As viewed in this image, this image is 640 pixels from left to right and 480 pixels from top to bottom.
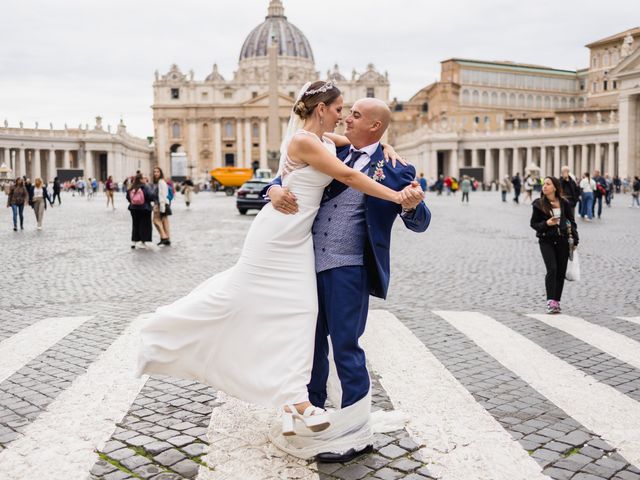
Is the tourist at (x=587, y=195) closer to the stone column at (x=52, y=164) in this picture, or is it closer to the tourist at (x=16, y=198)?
the tourist at (x=16, y=198)

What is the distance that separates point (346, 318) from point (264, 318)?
0.38 metres

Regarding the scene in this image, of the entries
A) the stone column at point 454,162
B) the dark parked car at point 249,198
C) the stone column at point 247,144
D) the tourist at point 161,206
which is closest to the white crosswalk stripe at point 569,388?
the tourist at point 161,206

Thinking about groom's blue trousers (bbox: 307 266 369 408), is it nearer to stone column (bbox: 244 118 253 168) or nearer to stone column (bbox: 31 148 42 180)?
stone column (bbox: 31 148 42 180)

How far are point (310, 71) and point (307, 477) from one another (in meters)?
113

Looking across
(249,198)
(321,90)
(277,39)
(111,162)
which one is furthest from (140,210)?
(277,39)

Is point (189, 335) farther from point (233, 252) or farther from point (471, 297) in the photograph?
point (233, 252)

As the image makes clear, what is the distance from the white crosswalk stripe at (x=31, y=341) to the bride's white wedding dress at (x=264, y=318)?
2052mm

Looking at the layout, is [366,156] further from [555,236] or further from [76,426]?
[555,236]

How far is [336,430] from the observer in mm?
3445

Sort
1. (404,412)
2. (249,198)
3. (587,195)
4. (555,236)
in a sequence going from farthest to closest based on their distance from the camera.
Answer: (249,198), (587,195), (555,236), (404,412)

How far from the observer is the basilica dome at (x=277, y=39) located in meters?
112

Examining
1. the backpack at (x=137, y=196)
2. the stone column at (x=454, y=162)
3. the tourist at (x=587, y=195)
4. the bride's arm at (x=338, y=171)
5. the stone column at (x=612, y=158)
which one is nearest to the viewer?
the bride's arm at (x=338, y=171)

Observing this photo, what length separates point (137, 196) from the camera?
13.6m

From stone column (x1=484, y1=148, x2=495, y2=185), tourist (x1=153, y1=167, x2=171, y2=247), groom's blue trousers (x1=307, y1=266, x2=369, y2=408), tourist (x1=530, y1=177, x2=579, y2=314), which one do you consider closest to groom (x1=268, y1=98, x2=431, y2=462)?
groom's blue trousers (x1=307, y1=266, x2=369, y2=408)
